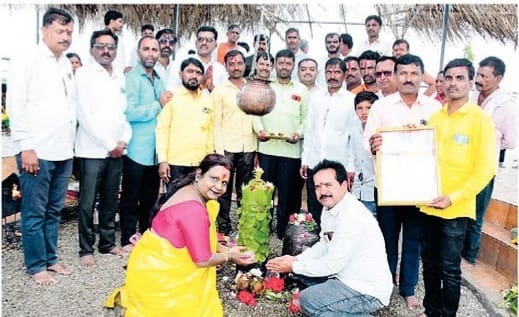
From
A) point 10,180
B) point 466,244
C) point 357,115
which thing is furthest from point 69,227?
point 466,244

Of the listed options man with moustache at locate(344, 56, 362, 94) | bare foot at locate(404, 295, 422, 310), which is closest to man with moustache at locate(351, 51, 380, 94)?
man with moustache at locate(344, 56, 362, 94)

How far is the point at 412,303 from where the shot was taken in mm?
3969

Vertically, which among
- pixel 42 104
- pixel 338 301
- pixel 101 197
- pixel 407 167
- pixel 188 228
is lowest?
pixel 338 301

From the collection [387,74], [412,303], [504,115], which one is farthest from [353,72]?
[412,303]

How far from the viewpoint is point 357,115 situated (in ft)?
14.9

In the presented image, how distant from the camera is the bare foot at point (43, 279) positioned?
402 centimetres

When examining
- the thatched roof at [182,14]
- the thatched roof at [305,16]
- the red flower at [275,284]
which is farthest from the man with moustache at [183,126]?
the thatched roof at [182,14]

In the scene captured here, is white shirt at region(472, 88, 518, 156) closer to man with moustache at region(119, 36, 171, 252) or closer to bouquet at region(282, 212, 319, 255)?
bouquet at region(282, 212, 319, 255)

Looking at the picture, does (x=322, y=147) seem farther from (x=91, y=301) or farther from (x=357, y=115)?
(x=91, y=301)

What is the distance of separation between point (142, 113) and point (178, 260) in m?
2.12

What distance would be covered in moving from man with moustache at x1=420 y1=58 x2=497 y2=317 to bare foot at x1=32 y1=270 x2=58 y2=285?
304 centimetres

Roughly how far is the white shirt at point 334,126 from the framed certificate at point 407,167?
1230mm

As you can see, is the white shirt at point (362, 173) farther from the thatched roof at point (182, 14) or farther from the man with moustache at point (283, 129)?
the thatched roof at point (182, 14)

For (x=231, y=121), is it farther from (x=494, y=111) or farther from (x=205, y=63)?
(x=494, y=111)
